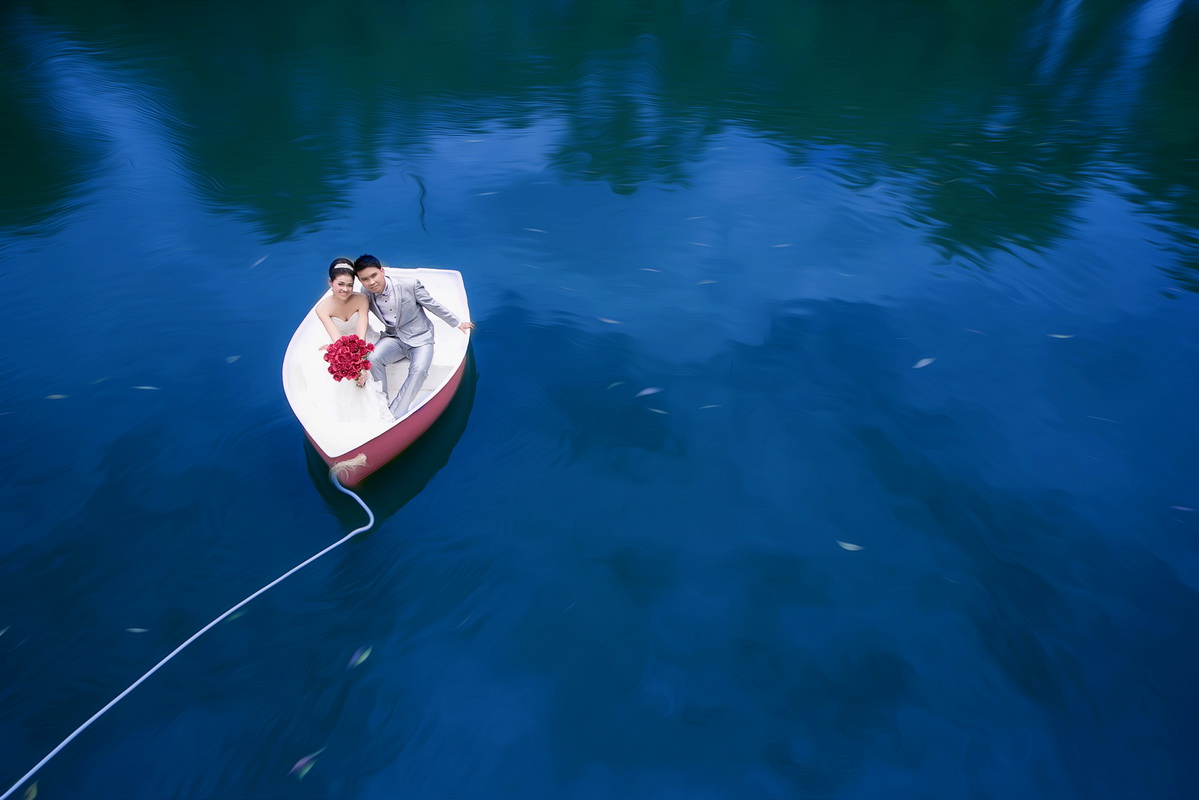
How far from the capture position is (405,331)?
4664mm

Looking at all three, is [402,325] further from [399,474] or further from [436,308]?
[399,474]

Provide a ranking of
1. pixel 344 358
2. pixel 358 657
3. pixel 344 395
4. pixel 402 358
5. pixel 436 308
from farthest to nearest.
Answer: pixel 402 358 < pixel 436 308 < pixel 344 395 < pixel 344 358 < pixel 358 657

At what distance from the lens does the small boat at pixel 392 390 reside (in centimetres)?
399

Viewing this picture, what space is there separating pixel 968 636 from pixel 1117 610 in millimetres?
922

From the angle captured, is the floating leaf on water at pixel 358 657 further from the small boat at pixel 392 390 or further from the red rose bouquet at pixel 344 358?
the red rose bouquet at pixel 344 358

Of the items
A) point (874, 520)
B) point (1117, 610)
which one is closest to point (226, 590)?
point (874, 520)

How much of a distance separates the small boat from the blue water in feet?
1.31

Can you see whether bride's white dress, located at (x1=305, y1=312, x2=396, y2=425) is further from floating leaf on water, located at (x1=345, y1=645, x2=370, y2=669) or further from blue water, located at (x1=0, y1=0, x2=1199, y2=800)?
floating leaf on water, located at (x1=345, y1=645, x2=370, y2=669)

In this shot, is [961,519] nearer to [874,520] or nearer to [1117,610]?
[874,520]

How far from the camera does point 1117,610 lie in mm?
3881

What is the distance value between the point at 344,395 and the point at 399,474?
650 mm

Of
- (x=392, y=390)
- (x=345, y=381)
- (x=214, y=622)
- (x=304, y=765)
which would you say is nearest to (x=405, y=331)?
(x=392, y=390)

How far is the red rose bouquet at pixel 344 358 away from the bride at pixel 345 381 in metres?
0.18

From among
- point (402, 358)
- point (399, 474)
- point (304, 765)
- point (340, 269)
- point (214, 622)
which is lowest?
point (304, 765)
